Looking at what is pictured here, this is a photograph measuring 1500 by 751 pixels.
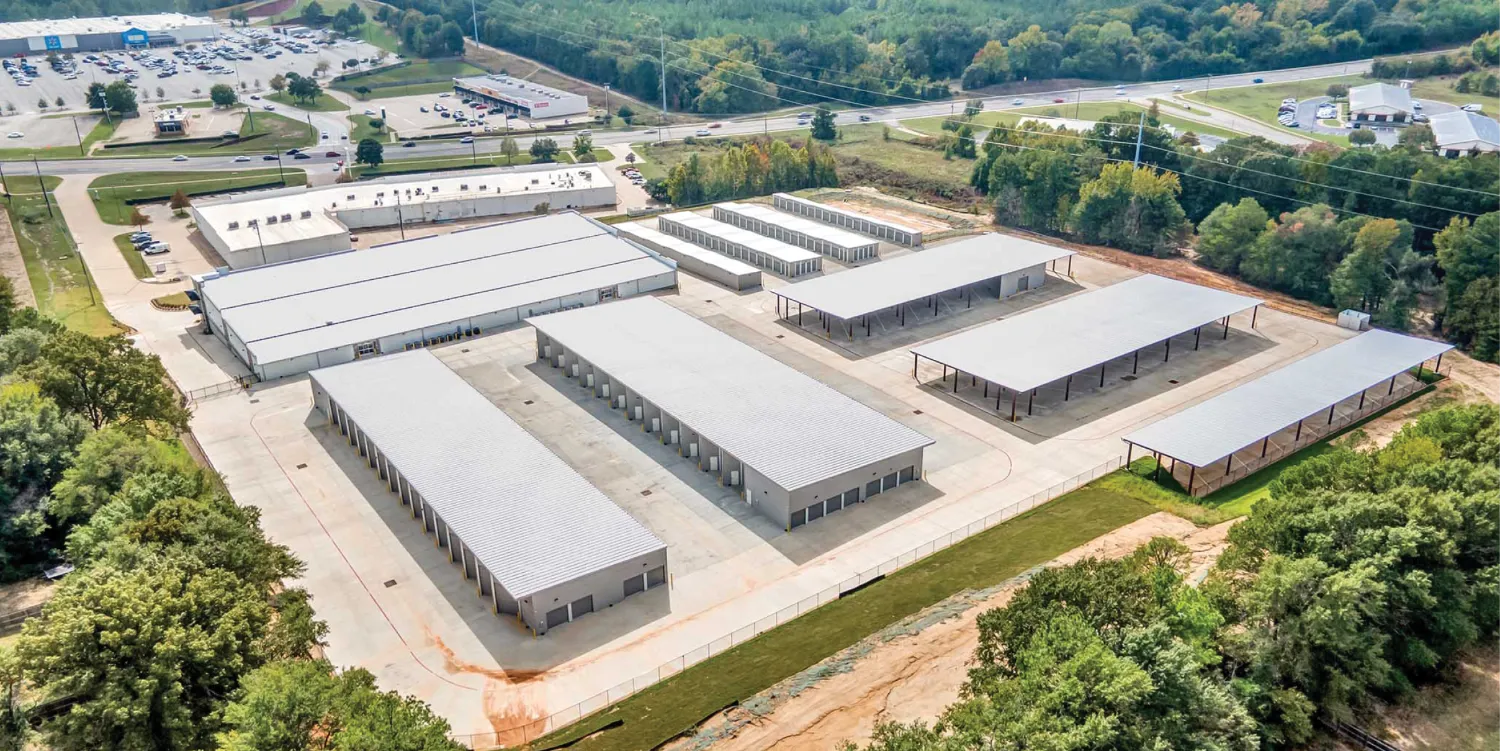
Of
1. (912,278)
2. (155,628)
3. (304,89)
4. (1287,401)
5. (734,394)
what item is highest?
(304,89)

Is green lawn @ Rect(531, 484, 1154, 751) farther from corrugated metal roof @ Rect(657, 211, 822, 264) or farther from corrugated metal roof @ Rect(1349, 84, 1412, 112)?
corrugated metal roof @ Rect(1349, 84, 1412, 112)

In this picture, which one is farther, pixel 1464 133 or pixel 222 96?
pixel 222 96

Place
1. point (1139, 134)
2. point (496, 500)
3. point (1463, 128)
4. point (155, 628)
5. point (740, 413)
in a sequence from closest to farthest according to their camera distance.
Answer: point (155, 628)
point (496, 500)
point (740, 413)
point (1139, 134)
point (1463, 128)

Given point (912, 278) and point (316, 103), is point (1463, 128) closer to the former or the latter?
point (912, 278)

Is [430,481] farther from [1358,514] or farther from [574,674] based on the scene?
[1358,514]

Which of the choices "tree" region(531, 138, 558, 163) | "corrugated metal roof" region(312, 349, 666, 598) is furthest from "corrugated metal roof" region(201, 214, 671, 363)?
"tree" region(531, 138, 558, 163)

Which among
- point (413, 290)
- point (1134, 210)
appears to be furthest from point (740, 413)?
point (1134, 210)

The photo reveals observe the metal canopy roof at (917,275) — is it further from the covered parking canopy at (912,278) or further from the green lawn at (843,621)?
the green lawn at (843,621)
